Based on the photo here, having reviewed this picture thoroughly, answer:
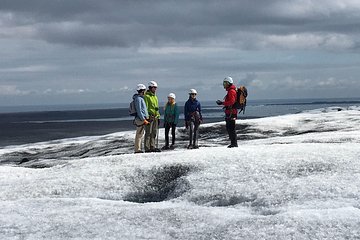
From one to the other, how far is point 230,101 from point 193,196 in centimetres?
915

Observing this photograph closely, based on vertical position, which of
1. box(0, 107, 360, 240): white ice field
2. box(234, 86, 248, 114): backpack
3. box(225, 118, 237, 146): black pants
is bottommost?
box(0, 107, 360, 240): white ice field

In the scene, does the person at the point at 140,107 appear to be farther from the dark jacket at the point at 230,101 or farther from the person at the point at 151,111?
the dark jacket at the point at 230,101

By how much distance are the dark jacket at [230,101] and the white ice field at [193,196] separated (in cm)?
341

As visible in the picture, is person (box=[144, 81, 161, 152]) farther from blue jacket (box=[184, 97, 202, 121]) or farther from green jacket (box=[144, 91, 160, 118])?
blue jacket (box=[184, 97, 202, 121])

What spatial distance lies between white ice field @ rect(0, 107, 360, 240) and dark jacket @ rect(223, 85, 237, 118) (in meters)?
3.41

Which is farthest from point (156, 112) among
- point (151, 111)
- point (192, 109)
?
point (192, 109)

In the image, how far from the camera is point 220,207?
1284 cm

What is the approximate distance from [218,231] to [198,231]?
1.63 ft

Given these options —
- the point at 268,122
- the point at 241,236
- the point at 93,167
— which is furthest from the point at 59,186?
the point at 268,122

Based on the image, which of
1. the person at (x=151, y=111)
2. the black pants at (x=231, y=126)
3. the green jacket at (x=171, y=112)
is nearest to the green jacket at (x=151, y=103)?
the person at (x=151, y=111)

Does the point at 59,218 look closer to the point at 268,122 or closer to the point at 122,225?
the point at 122,225

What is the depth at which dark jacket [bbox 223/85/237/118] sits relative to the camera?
2228 centimetres

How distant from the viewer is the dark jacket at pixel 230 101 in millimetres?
22281

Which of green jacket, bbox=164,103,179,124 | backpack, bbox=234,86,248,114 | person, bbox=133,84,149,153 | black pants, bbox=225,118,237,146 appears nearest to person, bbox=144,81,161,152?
person, bbox=133,84,149,153
